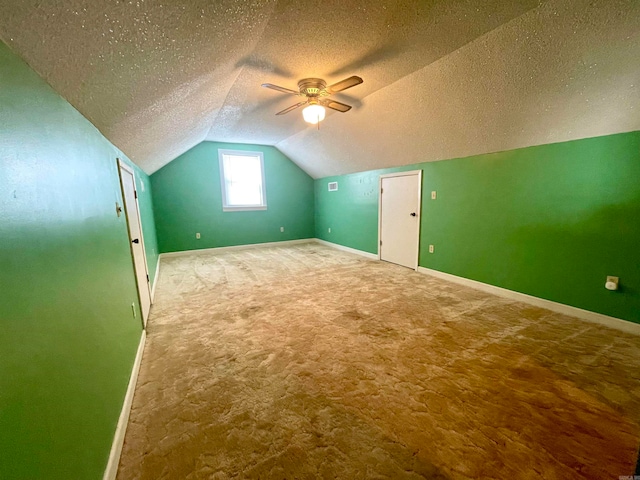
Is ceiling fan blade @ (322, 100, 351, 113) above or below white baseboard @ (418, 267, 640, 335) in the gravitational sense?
above

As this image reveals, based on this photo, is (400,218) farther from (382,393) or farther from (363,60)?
(382,393)

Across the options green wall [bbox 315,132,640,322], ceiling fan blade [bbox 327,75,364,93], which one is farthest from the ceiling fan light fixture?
green wall [bbox 315,132,640,322]

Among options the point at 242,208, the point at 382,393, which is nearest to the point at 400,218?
the point at 382,393

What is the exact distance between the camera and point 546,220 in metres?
2.71

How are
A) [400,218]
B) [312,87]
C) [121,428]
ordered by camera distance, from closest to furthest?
[121,428] → [312,87] → [400,218]

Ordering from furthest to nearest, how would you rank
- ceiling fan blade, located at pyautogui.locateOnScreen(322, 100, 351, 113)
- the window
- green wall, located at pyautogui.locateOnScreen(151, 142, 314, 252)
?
the window → green wall, located at pyautogui.locateOnScreen(151, 142, 314, 252) → ceiling fan blade, located at pyautogui.locateOnScreen(322, 100, 351, 113)

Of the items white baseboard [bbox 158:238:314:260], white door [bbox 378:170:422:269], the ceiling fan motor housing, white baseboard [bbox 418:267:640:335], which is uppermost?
the ceiling fan motor housing

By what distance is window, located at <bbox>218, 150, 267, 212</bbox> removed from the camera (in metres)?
5.92

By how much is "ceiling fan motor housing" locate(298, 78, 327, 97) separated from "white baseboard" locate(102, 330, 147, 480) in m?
2.76

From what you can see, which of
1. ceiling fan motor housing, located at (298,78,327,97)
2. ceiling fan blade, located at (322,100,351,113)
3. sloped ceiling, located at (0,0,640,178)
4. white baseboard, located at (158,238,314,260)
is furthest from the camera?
white baseboard, located at (158,238,314,260)

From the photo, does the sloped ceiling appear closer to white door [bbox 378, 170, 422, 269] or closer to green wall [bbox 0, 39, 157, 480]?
green wall [bbox 0, 39, 157, 480]

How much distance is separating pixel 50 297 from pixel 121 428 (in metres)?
0.95

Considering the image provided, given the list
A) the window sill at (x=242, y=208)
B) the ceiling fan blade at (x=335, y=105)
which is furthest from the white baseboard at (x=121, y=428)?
the window sill at (x=242, y=208)

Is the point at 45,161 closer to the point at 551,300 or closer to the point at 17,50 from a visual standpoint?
the point at 17,50
